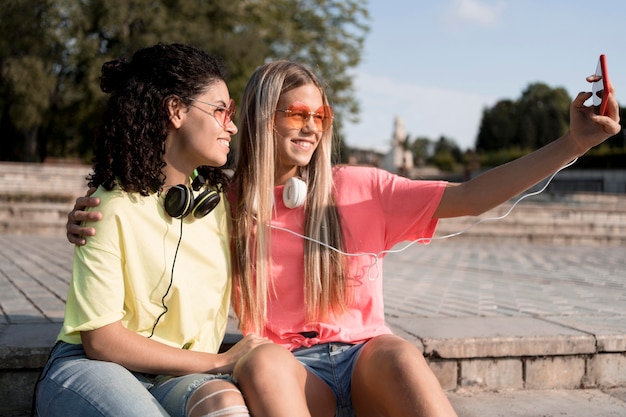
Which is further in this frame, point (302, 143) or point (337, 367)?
point (302, 143)

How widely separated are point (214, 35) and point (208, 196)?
87.9 feet

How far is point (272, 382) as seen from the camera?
82.2 inches

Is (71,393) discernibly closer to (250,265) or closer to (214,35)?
(250,265)

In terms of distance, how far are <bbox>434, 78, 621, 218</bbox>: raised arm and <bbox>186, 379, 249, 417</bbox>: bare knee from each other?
109cm

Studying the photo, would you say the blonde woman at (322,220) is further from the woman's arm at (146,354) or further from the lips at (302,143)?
the woman's arm at (146,354)

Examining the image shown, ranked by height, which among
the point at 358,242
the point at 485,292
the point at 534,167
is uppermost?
the point at 534,167

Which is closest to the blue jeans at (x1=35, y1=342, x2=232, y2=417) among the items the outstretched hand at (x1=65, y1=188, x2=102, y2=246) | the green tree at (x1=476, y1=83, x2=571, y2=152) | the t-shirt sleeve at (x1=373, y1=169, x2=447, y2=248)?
the outstretched hand at (x1=65, y1=188, x2=102, y2=246)

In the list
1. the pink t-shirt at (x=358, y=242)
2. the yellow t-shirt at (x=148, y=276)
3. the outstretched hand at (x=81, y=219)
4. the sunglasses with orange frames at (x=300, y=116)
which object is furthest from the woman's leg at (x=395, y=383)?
the outstretched hand at (x=81, y=219)

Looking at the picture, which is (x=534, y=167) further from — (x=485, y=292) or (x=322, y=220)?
(x=485, y=292)

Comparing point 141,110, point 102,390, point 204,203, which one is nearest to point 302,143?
point 204,203

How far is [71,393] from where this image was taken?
209 centimetres

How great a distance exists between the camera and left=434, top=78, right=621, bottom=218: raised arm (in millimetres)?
2436

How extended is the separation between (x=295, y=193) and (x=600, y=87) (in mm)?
1161

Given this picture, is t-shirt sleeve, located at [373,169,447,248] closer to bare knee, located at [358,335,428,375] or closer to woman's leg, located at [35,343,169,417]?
bare knee, located at [358,335,428,375]
